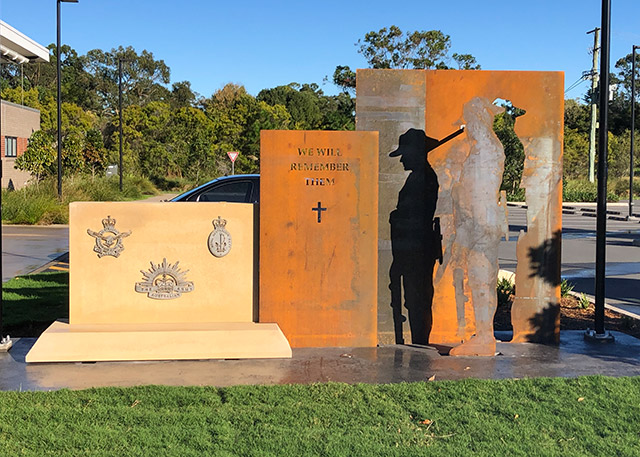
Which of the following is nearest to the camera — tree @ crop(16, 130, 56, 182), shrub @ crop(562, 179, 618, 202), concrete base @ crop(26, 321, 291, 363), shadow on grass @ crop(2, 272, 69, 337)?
concrete base @ crop(26, 321, 291, 363)

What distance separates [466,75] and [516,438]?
174 inches

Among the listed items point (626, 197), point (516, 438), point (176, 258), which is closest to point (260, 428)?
point (516, 438)

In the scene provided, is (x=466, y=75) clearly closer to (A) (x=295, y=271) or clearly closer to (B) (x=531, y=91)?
(B) (x=531, y=91)

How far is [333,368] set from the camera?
709 centimetres

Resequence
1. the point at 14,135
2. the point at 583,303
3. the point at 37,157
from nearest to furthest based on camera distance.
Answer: the point at 583,303, the point at 37,157, the point at 14,135

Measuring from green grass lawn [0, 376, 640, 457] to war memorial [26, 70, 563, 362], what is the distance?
4.52 feet

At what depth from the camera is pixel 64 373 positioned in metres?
6.86

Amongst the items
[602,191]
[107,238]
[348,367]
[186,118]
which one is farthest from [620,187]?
[107,238]

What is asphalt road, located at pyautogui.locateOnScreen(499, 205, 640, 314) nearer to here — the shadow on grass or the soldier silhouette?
the soldier silhouette

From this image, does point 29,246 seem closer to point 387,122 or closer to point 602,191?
point 387,122

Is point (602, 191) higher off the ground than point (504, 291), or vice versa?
point (602, 191)

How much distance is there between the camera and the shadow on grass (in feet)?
29.8

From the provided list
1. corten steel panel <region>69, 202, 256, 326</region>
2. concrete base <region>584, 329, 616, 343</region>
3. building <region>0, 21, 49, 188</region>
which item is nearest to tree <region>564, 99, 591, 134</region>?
building <region>0, 21, 49, 188</region>

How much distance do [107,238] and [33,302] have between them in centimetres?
368
